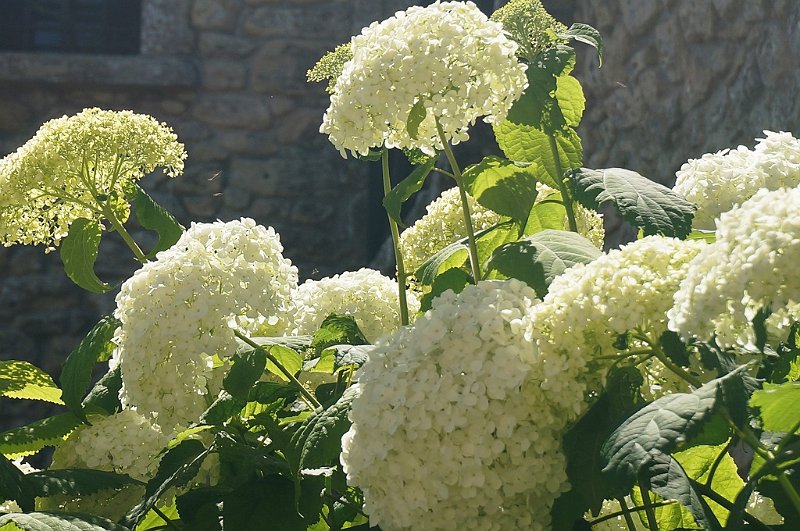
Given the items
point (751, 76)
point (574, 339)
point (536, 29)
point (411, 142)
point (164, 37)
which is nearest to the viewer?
point (574, 339)

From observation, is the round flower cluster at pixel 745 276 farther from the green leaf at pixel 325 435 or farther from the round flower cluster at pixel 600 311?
the green leaf at pixel 325 435

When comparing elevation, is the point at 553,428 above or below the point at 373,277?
above

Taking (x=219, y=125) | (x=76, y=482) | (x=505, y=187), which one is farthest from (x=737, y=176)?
(x=219, y=125)

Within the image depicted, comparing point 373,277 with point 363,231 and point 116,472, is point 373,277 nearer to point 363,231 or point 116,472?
point 116,472

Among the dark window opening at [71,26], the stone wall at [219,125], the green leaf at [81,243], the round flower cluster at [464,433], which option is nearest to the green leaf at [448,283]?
the round flower cluster at [464,433]

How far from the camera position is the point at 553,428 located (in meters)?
0.90

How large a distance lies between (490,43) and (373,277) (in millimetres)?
391

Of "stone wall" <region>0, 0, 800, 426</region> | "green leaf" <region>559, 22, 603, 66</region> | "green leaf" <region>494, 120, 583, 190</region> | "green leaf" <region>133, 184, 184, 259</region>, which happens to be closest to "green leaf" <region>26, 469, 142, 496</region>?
"green leaf" <region>133, 184, 184, 259</region>

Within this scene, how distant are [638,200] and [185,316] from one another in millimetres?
495

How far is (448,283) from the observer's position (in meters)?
1.25

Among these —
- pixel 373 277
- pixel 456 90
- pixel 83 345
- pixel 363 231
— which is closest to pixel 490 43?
pixel 456 90

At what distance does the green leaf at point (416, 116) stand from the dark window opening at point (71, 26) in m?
4.69

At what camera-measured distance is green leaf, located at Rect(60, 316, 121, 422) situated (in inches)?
52.1

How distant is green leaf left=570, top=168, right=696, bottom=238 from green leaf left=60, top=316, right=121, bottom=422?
583 mm
